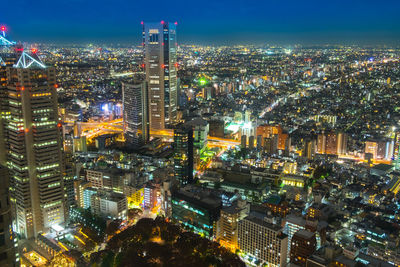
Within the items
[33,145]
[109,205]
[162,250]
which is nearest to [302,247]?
[162,250]

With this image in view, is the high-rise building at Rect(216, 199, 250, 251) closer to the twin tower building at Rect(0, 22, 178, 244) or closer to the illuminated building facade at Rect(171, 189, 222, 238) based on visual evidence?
the illuminated building facade at Rect(171, 189, 222, 238)

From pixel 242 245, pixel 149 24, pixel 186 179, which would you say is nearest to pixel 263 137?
pixel 186 179

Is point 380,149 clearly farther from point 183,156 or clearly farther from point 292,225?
point 183,156

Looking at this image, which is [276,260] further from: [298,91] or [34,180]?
[298,91]

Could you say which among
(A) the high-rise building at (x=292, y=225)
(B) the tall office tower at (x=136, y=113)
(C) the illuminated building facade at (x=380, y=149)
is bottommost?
(A) the high-rise building at (x=292, y=225)

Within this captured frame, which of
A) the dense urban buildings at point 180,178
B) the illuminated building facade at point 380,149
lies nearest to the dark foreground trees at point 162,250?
the dense urban buildings at point 180,178

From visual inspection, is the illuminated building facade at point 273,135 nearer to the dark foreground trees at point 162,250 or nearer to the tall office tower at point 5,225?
the dark foreground trees at point 162,250
